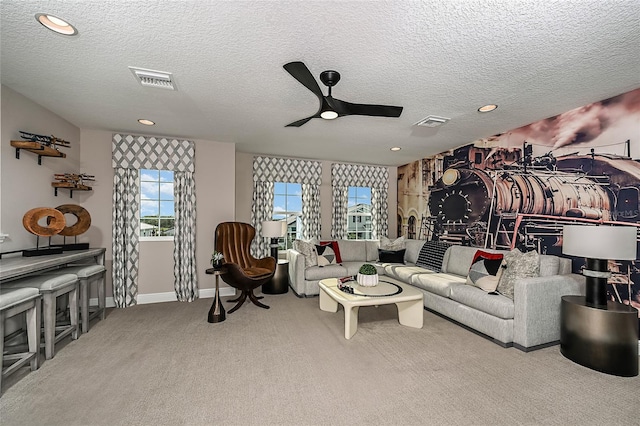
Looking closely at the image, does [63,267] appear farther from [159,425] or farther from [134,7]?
[134,7]

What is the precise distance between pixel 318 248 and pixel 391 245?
147 cm

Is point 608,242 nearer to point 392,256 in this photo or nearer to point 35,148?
point 392,256

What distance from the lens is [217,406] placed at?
1.87 m

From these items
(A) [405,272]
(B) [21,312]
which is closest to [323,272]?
(A) [405,272]

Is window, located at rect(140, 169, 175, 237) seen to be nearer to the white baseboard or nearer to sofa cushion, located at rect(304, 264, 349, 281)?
the white baseboard

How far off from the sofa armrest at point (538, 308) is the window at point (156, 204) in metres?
4.74

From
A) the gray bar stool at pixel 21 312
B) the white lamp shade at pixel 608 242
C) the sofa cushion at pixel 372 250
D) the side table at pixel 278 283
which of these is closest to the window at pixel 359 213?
the sofa cushion at pixel 372 250

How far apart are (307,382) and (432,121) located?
10.6 ft

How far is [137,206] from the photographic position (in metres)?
4.20

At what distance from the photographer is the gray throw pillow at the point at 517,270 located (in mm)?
2939

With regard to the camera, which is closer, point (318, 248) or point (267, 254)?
point (318, 248)

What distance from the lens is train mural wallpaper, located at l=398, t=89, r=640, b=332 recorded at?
274cm

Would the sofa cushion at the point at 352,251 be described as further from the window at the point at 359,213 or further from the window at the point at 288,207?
the window at the point at 288,207

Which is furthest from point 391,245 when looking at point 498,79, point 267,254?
point 498,79
